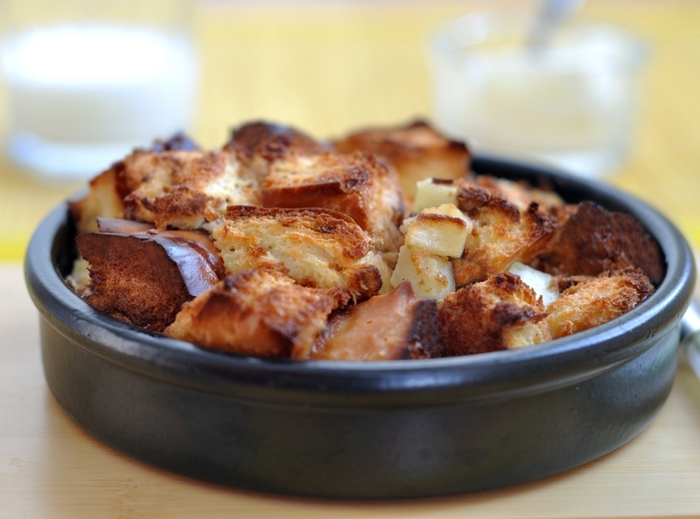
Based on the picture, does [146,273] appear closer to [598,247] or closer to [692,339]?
[598,247]

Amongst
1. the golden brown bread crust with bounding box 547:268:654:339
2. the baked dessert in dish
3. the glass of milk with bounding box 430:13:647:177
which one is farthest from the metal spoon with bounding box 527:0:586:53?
the golden brown bread crust with bounding box 547:268:654:339

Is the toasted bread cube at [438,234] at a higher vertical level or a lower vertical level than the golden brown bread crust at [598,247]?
higher

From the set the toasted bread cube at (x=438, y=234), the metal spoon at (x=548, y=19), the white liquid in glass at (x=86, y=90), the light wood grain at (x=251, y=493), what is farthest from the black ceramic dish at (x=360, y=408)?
the metal spoon at (x=548, y=19)

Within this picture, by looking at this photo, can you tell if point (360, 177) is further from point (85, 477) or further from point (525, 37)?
point (525, 37)

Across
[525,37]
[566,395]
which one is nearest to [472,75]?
[525,37]

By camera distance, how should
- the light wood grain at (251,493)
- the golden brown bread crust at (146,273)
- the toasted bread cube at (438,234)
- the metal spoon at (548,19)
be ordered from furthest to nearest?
the metal spoon at (548,19) → the toasted bread cube at (438,234) → the golden brown bread crust at (146,273) → the light wood grain at (251,493)

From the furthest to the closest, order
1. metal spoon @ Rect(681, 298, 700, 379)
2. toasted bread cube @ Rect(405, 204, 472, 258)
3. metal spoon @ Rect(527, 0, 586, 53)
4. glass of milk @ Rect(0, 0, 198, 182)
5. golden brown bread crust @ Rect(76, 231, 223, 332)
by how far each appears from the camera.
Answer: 1. metal spoon @ Rect(527, 0, 586, 53)
2. glass of milk @ Rect(0, 0, 198, 182)
3. metal spoon @ Rect(681, 298, 700, 379)
4. toasted bread cube @ Rect(405, 204, 472, 258)
5. golden brown bread crust @ Rect(76, 231, 223, 332)

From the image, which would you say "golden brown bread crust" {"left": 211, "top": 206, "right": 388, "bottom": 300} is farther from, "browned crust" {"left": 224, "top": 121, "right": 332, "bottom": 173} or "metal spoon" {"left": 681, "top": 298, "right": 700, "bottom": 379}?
"metal spoon" {"left": 681, "top": 298, "right": 700, "bottom": 379}

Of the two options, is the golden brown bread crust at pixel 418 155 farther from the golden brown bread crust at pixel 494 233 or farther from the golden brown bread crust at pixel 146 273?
the golden brown bread crust at pixel 146 273

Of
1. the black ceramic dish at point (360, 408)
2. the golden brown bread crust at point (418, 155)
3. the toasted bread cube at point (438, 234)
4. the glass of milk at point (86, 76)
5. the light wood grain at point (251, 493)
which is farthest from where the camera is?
the glass of milk at point (86, 76)
